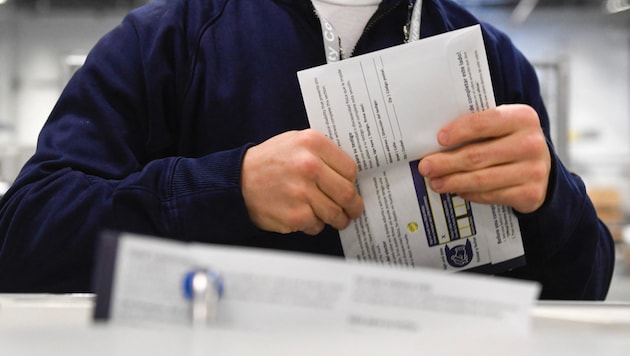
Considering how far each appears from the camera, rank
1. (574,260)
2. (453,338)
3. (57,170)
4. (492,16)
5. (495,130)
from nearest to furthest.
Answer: (453,338) < (495,130) < (57,170) < (574,260) < (492,16)

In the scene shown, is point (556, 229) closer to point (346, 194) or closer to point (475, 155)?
point (475, 155)

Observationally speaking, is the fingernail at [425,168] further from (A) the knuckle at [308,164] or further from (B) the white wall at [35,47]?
(B) the white wall at [35,47]

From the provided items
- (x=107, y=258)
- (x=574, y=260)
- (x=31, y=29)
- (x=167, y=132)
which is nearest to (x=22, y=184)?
(x=167, y=132)

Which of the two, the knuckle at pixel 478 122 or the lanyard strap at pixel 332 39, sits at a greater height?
the lanyard strap at pixel 332 39

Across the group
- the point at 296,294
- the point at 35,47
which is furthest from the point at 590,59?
the point at 296,294

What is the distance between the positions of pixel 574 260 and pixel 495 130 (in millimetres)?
366

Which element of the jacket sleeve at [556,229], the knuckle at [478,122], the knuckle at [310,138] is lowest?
the jacket sleeve at [556,229]

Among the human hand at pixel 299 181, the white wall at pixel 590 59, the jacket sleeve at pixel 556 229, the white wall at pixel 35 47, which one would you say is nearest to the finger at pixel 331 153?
the human hand at pixel 299 181

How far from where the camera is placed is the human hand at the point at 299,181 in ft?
2.22

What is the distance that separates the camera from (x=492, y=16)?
9.70 m

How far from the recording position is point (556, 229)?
2.83ft

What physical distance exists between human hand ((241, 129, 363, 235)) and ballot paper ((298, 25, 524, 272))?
44 mm

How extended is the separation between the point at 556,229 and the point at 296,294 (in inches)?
25.1

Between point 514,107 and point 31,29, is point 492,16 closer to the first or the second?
point 31,29
